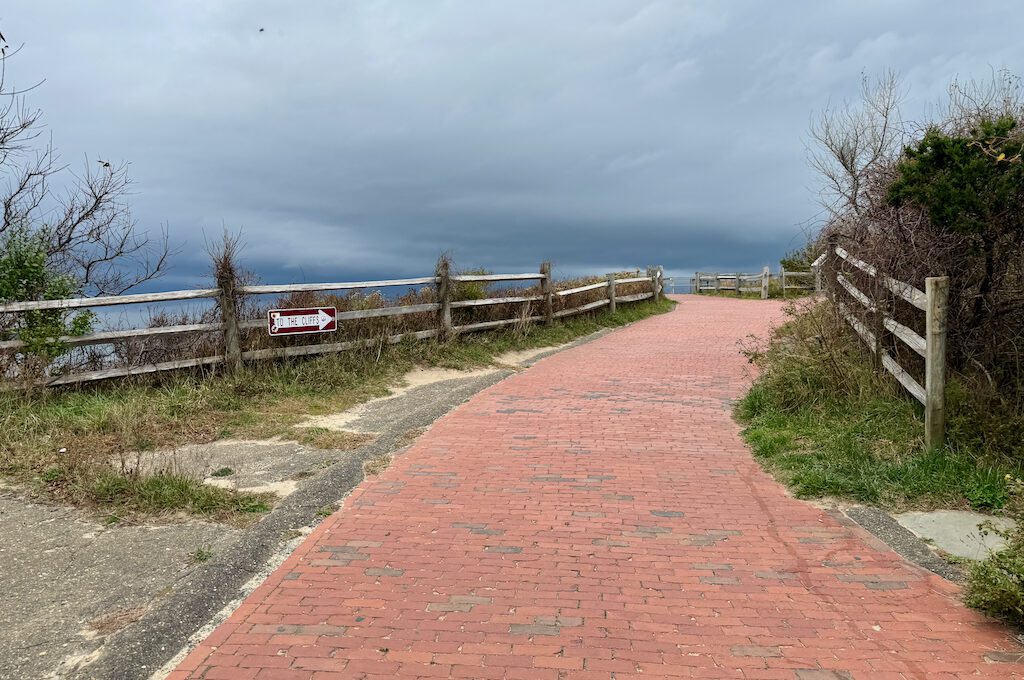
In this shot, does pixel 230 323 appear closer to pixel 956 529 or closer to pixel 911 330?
pixel 911 330

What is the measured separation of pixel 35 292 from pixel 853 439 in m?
10.8

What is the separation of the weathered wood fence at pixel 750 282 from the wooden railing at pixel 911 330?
22.5 metres

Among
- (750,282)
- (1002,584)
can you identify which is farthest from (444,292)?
(750,282)

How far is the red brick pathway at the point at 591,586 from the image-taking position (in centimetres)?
351

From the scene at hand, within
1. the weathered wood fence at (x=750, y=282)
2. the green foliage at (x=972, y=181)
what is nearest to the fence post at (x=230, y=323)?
the green foliage at (x=972, y=181)

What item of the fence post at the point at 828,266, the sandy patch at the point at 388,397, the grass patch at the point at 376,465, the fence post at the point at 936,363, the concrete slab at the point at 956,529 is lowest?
the concrete slab at the point at 956,529

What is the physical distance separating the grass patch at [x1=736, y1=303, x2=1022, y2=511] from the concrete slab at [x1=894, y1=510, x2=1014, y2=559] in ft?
0.48

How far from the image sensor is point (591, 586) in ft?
14.1

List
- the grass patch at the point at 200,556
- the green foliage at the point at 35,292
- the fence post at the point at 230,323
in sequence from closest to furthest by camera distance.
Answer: the grass patch at the point at 200,556, the green foliage at the point at 35,292, the fence post at the point at 230,323

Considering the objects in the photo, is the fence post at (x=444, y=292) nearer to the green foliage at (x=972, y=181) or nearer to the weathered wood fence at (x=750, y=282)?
the green foliage at (x=972, y=181)

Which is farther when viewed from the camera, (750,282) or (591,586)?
(750,282)

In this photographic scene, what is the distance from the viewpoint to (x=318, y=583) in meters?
4.39

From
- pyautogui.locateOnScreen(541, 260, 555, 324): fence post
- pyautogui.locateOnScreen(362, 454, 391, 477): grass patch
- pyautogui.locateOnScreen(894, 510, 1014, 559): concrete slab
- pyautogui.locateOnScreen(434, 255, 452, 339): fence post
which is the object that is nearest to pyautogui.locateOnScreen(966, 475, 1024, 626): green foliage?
pyautogui.locateOnScreen(894, 510, 1014, 559): concrete slab

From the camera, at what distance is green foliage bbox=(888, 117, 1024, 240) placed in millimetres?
6445
